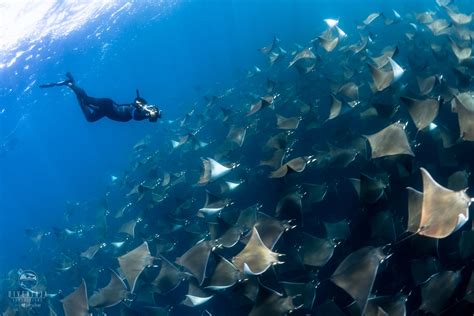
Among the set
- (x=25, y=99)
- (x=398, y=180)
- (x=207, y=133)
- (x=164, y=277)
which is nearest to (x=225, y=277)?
(x=164, y=277)

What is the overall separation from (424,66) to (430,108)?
516cm

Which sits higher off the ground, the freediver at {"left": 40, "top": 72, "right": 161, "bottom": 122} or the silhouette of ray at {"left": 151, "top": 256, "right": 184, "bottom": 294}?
the freediver at {"left": 40, "top": 72, "right": 161, "bottom": 122}

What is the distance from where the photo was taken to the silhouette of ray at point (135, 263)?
6.26m

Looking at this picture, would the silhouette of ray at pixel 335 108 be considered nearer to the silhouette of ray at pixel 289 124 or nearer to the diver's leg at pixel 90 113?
the silhouette of ray at pixel 289 124

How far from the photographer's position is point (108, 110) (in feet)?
39.4

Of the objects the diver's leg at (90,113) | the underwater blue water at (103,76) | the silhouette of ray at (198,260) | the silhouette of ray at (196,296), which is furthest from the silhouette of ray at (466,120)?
the underwater blue water at (103,76)

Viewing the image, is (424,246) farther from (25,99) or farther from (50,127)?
(50,127)

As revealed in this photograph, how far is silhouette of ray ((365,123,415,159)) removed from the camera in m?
5.48

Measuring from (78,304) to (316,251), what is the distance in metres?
4.33

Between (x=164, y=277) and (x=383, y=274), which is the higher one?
(x=164, y=277)

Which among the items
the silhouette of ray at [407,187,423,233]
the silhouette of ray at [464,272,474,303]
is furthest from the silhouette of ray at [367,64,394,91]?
the silhouette of ray at [464,272,474,303]

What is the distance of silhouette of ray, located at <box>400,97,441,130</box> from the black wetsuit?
723cm

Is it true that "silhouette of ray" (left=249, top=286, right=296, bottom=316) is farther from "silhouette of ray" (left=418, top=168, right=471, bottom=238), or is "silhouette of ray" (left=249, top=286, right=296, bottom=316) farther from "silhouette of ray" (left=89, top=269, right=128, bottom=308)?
"silhouette of ray" (left=89, top=269, right=128, bottom=308)

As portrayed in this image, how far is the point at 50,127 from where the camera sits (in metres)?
48.7
